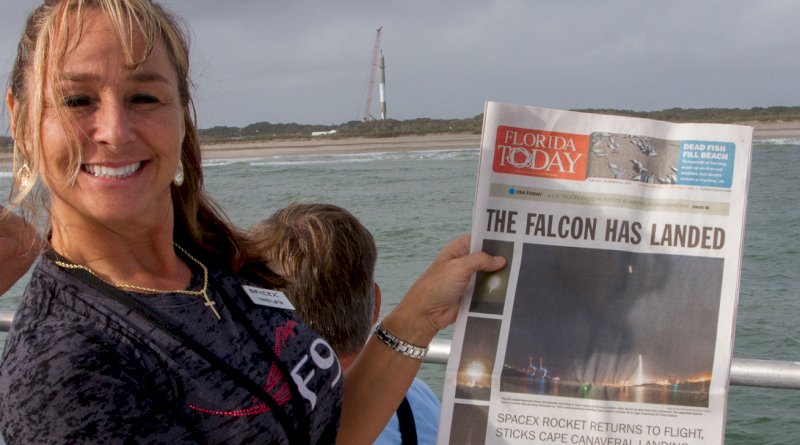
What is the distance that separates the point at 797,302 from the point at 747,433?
332 cm

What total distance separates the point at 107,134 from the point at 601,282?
31.6 inches

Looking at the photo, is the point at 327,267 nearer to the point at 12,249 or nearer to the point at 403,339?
the point at 403,339

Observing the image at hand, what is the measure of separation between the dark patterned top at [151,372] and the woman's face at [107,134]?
10 cm

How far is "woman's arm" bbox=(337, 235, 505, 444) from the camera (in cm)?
143

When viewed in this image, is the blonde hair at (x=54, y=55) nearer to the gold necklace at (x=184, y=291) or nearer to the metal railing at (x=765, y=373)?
the gold necklace at (x=184, y=291)

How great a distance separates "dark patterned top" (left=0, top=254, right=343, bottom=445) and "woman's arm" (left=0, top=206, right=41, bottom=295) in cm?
30

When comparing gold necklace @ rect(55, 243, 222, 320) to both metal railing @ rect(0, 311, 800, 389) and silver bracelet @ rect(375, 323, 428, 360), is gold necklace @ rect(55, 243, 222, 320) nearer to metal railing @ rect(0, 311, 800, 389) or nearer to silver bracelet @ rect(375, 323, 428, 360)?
silver bracelet @ rect(375, 323, 428, 360)

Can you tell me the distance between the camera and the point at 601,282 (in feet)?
4.63

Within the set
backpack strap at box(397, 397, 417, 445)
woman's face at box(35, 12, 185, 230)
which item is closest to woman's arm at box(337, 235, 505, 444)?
backpack strap at box(397, 397, 417, 445)

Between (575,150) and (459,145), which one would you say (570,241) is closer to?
(575,150)

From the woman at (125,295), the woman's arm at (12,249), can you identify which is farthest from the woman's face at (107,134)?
the woman's arm at (12,249)

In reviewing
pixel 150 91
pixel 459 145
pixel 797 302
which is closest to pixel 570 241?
pixel 150 91

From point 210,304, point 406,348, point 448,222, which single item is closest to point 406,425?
point 406,348

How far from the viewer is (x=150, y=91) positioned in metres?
1.16
